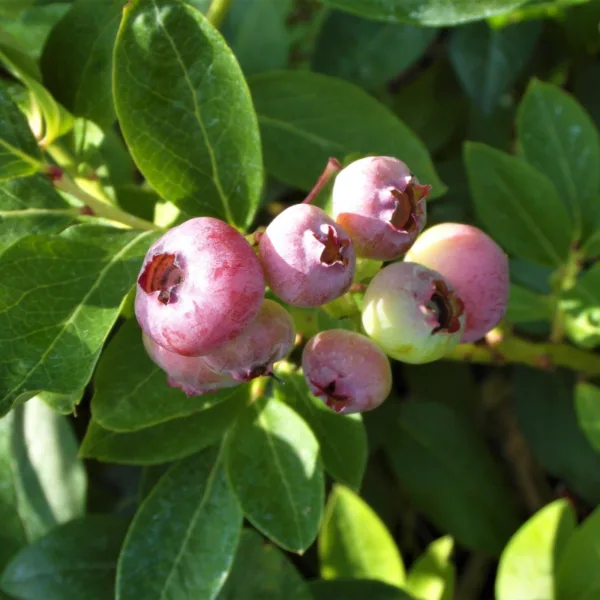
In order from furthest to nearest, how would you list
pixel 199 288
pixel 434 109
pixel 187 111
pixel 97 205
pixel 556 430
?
pixel 434 109, pixel 556 430, pixel 97 205, pixel 187 111, pixel 199 288

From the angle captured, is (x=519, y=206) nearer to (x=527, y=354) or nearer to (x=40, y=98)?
(x=527, y=354)

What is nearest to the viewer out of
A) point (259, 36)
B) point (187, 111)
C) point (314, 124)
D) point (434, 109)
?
point (187, 111)

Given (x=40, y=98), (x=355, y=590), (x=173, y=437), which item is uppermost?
(x=40, y=98)

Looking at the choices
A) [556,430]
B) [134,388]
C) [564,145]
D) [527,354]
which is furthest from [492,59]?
[134,388]

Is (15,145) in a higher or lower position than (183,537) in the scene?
higher

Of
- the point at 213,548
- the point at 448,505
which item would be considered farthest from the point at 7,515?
the point at 448,505

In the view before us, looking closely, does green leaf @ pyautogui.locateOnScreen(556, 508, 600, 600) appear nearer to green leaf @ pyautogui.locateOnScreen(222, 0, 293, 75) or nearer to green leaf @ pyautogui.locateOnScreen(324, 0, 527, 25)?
green leaf @ pyautogui.locateOnScreen(324, 0, 527, 25)

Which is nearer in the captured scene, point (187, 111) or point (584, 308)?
point (187, 111)

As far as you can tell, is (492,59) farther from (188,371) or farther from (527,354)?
(188,371)

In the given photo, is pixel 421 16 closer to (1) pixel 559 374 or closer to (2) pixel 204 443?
(2) pixel 204 443
